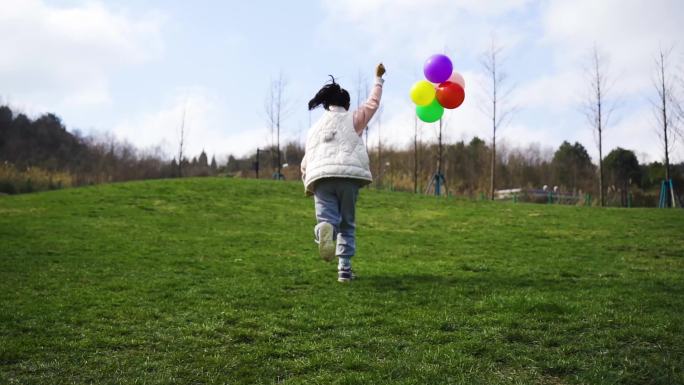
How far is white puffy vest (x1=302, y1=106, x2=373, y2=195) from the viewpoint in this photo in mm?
6234

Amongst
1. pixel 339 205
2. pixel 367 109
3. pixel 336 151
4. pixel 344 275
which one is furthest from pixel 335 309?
pixel 367 109

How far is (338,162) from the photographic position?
6.24 metres

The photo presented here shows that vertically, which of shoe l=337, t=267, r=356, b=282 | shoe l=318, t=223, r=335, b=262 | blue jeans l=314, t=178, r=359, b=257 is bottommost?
shoe l=337, t=267, r=356, b=282

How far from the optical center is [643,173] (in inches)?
1766

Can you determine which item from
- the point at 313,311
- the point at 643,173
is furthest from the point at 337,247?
the point at 643,173

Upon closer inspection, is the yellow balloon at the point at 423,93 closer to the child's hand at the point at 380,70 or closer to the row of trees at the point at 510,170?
the child's hand at the point at 380,70

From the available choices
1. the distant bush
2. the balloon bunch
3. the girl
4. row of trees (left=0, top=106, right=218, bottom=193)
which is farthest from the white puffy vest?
row of trees (left=0, top=106, right=218, bottom=193)

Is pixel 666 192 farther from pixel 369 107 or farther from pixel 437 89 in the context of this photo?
pixel 369 107

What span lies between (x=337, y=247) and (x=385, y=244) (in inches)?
188

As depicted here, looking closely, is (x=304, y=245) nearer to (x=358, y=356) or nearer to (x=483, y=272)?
(x=483, y=272)

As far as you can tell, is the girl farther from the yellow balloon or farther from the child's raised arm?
the yellow balloon

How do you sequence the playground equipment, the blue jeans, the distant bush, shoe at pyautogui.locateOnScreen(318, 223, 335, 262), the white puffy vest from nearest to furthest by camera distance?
1. shoe at pyautogui.locateOnScreen(318, 223, 335, 262)
2. the white puffy vest
3. the blue jeans
4. the playground equipment
5. the distant bush

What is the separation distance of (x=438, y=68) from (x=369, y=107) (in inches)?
73.4

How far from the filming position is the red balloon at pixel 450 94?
7977 millimetres
